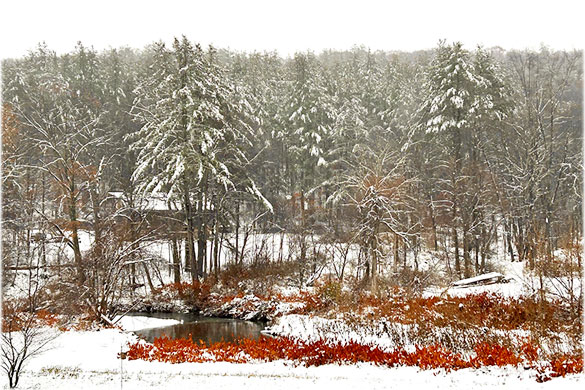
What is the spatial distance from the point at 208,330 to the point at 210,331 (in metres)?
0.27

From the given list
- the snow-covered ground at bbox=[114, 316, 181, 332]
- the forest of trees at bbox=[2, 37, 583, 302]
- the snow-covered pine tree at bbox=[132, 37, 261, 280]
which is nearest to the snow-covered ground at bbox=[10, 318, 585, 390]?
the snow-covered ground at bbox=[114, 316, 181, 332]

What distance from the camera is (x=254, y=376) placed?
970 cm

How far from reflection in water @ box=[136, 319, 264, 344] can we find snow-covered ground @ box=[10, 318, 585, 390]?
487 centimetres

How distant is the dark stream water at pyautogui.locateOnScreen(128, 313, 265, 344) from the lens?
17109 mm

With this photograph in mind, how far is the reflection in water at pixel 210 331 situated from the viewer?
1706 centimetres

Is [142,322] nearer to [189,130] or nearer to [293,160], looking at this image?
[189,130]

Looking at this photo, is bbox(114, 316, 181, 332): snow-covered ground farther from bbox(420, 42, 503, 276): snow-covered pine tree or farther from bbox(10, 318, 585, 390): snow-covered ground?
bbox(420, 42, 503, 276): snow-covered pine tree

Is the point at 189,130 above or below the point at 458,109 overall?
below

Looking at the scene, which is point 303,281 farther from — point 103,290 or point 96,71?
point 96,71

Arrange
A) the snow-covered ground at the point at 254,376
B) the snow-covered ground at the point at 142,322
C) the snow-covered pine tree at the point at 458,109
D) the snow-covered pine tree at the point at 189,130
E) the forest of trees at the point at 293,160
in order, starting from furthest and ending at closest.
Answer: the snow-covered pine tree at the point at 458,109, the snow-covered pine tree at the point at 189,130, the forest of trees at the point at 293,160, the snow-covered ground at the point at 142,322, the snow-covered ground at the point at 254,376

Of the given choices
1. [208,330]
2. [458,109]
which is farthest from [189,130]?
[458,109]

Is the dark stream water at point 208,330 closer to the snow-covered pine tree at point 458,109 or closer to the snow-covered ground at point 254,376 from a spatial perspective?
the snow-covered ground at point 254,376

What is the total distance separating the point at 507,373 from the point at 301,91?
29.9 m

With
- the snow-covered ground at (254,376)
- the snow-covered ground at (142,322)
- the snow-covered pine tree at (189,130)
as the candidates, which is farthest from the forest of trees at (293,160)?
the snow-covered ground at (254,376)
